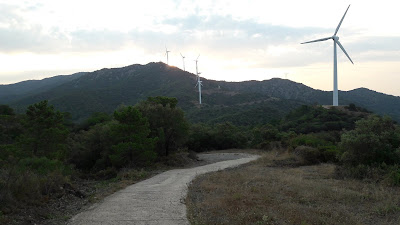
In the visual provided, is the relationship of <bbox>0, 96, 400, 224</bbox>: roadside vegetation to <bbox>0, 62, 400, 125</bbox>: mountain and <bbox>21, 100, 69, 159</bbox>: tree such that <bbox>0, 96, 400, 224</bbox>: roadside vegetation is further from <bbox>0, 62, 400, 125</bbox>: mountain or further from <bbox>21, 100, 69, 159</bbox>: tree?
<bbox>0, 62, 400, 125</bbox>: mountain

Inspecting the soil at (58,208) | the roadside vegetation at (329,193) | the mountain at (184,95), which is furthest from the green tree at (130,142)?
the mountain at (184,95)

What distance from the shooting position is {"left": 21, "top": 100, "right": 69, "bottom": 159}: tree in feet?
87.9

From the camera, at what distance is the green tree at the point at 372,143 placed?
14.8 m

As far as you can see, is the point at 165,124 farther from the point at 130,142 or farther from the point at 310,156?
the point at 310,156

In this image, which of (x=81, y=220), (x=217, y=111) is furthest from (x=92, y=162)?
(x=217, y=111)

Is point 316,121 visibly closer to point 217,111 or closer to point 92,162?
point 217,111

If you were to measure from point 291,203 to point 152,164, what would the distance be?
1544 cm

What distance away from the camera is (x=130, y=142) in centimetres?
2105

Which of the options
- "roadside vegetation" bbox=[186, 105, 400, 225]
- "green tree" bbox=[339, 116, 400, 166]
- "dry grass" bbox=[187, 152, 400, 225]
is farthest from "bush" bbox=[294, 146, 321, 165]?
"dry grass" bbox=[187, 152, 400, 225]

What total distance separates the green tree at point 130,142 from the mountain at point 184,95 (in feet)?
157

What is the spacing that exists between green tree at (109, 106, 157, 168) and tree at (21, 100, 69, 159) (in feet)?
23.9

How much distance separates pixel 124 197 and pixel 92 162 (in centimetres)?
1572

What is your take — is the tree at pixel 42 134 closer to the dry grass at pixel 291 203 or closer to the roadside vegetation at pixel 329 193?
the roadside vegetation at pixel 329 193

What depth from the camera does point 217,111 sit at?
83.1m
